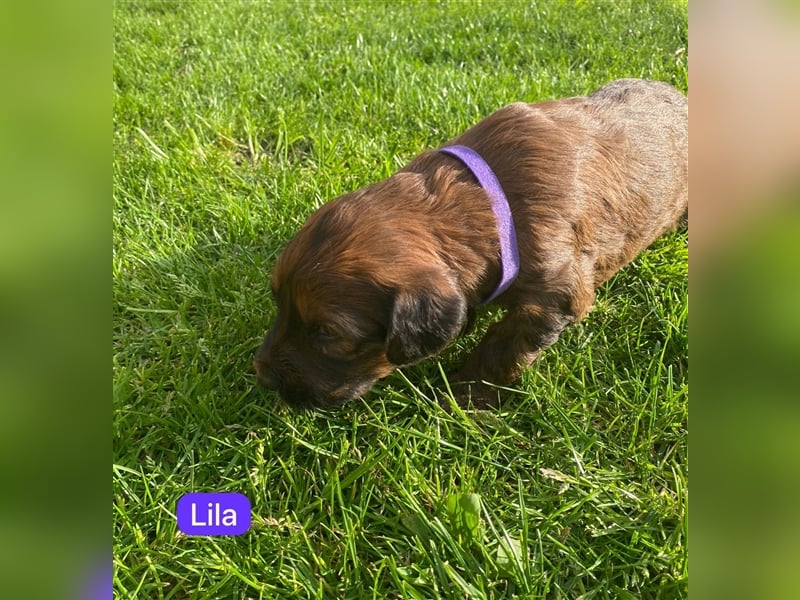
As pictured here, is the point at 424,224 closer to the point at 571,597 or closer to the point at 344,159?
the point at 571,597

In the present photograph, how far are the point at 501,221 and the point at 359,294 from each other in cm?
57

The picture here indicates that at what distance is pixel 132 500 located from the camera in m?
2.07

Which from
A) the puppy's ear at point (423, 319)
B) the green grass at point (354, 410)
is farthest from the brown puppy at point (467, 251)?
the green grass at point (354, 410)

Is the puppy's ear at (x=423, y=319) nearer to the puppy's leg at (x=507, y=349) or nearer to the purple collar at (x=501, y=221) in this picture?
the purple collar at (x=501, y=221)

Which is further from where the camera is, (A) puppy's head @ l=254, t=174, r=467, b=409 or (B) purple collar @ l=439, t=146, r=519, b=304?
(B) purple collar @ l=439, t=146, r=519, b=304

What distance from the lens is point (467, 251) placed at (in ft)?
6.93

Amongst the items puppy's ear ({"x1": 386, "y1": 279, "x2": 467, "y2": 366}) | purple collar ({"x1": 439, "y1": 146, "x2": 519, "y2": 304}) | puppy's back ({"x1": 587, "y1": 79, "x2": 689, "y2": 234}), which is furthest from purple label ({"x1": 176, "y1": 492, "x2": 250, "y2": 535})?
puppy's back ({"x1": 587, "y1": 79, "x2": 689, "y2": 234})

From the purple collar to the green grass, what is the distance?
49cm

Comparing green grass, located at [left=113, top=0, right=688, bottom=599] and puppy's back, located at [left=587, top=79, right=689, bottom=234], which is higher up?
puppy's back, located at [left=587, top=79, right=689, bottom=234]

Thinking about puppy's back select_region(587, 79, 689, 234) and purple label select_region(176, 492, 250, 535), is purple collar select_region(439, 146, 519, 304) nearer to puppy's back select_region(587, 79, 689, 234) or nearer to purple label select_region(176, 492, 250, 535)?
puppy's back select_region(587, 79, 689, 234)

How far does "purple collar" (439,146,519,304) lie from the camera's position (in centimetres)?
213
